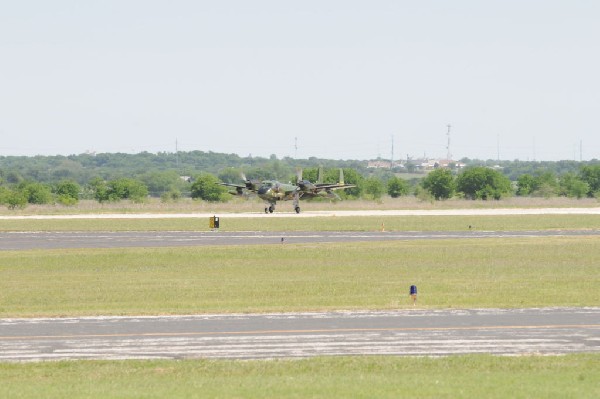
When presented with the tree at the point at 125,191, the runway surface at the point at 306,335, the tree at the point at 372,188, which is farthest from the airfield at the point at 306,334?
the tree at the point at 372,188

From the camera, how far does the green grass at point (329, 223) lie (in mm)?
73500

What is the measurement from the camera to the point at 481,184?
5945 inches

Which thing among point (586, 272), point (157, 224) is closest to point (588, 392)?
point (586, 272)

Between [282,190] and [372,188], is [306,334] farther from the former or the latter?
[372,188]

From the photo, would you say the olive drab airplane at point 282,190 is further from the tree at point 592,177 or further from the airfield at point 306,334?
the tree at point 592,177

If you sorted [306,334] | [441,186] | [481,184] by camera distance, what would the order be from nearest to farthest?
[306,334] < [481,184] < [441,186]

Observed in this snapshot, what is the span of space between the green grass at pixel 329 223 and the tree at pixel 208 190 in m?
53.7

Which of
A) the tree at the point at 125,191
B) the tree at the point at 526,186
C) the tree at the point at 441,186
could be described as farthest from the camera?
the tree at the point at 526,186

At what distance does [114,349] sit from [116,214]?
77.1m

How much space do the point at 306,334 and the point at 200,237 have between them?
40.1 meters

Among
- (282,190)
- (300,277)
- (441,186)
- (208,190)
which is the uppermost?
(282,190)

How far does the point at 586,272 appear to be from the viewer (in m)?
40.4

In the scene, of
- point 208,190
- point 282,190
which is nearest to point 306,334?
point 282,190

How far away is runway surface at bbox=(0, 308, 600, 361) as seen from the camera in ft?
71.6
